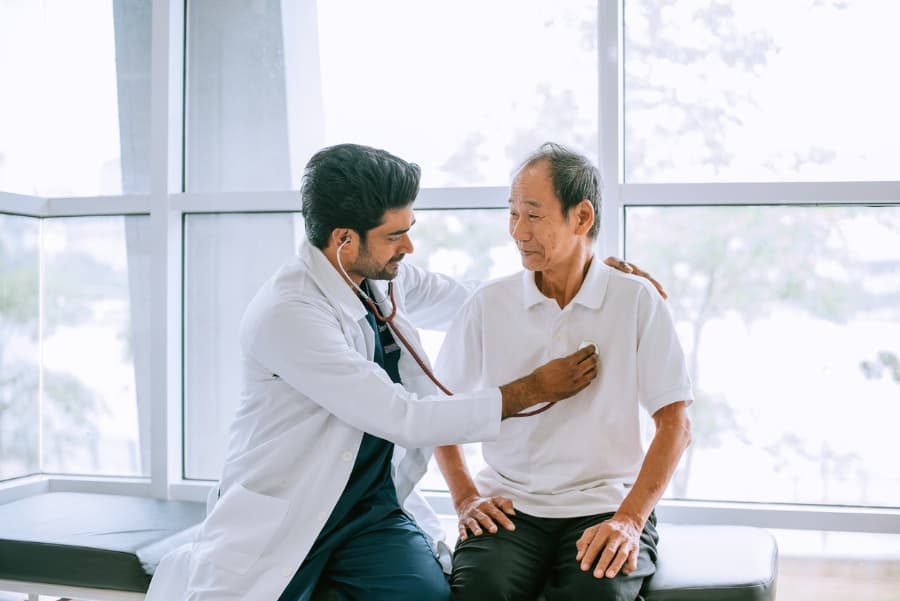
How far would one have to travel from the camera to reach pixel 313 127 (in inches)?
108

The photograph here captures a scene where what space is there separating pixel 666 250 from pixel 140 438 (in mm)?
1858

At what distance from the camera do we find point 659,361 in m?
1.92

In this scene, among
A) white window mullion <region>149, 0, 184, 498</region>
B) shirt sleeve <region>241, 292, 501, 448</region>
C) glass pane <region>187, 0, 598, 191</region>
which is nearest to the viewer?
shirt sleeve <region>241, 292, 501, 448</region>

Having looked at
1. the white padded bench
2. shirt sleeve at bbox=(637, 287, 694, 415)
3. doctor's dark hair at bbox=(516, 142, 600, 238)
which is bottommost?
the white padded bench

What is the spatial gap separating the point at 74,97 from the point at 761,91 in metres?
2.24

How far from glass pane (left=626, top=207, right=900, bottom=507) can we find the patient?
0.52 meters

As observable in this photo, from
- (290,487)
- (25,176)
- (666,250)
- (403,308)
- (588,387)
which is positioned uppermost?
(25,176)

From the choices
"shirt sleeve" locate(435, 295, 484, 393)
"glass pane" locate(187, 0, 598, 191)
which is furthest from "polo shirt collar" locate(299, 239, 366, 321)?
"glass pane" locate(187, 0, 598, 191)

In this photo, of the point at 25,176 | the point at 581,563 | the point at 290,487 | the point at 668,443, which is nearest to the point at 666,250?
the point at 668,443

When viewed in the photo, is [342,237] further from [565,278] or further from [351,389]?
[565,278]

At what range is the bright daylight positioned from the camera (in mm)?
1839

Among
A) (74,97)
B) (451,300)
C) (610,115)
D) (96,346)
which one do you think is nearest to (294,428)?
(451,300)

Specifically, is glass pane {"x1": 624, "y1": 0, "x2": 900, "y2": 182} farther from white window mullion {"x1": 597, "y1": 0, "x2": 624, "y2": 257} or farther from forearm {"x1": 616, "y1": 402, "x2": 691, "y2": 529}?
forearm {"x1": 616, "y1": 402, "x2": 691, "y2": 529}

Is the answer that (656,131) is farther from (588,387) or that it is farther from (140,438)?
(140,438)
